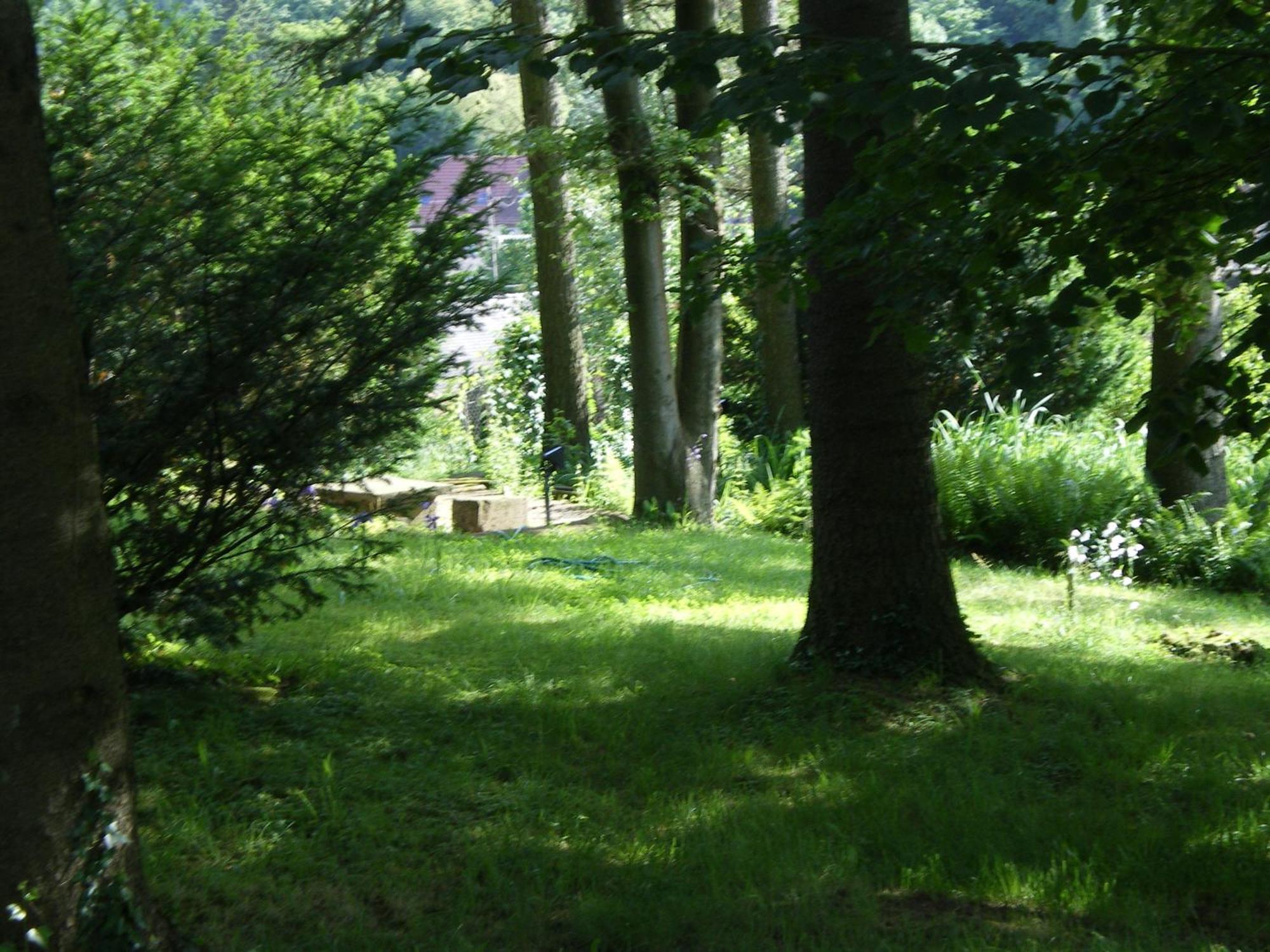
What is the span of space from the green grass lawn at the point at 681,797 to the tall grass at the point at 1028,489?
448 centimetres

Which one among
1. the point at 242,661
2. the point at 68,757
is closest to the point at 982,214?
the point at 68,757

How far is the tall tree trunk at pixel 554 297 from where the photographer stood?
1591 centimetres

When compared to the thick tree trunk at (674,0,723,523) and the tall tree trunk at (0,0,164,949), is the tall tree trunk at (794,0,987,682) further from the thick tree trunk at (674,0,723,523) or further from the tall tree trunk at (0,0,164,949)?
the thick tree trunk at (674,0,723,523)

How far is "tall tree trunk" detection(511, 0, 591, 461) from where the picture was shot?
627 inches

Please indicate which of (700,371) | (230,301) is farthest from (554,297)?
(230,301)

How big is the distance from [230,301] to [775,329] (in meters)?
13.4

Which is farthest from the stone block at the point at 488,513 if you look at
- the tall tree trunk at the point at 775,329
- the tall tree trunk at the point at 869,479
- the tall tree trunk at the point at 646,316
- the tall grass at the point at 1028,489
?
the tall tree trunk at the point at 869,479

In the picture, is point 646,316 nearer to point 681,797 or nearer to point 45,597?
point 681,797

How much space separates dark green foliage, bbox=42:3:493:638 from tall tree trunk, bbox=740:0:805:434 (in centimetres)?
1209

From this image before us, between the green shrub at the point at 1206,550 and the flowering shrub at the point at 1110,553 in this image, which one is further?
the green shrub at the point at 1206,550

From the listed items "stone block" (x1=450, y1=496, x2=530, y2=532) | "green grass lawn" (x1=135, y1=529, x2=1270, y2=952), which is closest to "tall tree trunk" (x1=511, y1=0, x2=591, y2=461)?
"stone block" (x1=450, y1=496, x2=530, y2=532)

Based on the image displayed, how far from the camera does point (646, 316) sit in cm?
1368

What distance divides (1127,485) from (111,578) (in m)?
11.1

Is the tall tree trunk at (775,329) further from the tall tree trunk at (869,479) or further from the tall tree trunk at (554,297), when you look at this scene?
the tall tree trunk at (869,479)
